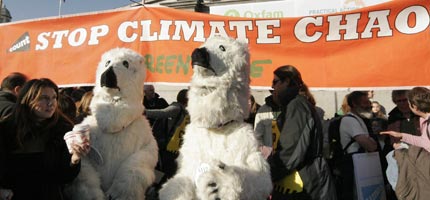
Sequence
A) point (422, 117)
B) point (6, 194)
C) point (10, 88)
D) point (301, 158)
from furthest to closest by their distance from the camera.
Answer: point (10, 88), point (422, 117), point (301, 158), point (6, 194)

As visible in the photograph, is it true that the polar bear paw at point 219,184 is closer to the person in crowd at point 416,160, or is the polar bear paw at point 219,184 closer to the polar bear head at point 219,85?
the polar bear head at point 219,85

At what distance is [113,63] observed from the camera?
302 centimetres

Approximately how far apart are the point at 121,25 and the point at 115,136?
162 cm

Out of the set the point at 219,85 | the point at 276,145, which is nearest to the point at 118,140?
the point at 219,85

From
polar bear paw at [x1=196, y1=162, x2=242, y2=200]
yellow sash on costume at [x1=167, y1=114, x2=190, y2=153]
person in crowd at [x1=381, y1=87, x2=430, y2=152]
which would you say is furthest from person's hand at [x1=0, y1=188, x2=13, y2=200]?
person in crowd at [x1=381, y1=87, x2=430, y2=152]

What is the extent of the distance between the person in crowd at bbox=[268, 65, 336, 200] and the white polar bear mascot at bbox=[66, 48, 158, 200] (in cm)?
98

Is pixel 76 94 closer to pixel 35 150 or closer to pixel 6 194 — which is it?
pixel 35 150

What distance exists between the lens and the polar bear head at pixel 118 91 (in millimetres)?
2908

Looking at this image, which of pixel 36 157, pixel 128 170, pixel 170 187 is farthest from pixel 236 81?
pixel 36 157

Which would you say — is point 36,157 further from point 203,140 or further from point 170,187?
point 203,140

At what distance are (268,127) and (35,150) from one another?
185 centimetres

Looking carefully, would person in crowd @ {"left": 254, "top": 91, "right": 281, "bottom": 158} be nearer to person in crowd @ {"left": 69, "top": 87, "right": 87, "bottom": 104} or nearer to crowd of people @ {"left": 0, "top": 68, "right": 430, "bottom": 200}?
crowd of people @ {"left": 0, "top": 68, "right": 430, "bottom": 200}

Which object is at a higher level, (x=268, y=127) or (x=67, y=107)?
(x=67, y=107)

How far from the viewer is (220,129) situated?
2.61m
